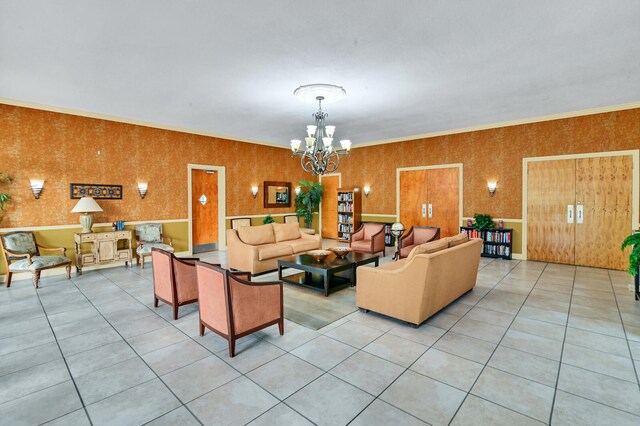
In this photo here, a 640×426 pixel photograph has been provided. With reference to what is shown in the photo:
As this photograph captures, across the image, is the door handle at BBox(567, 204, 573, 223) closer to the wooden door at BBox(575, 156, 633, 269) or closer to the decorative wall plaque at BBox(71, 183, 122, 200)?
the wooden door at BBox(575, 156, 633, 269)

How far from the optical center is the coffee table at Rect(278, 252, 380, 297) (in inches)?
175

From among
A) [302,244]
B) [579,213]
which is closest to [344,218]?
[302,244]

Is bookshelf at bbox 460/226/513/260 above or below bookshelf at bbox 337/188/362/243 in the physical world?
below

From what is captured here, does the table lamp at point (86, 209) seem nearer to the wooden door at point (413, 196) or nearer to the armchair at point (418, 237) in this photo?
the armchair at point (418, 237)

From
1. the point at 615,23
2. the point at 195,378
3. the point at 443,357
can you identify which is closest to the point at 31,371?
the point at 195,378

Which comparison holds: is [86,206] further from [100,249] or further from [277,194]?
[277,194]

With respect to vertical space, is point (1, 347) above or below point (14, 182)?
below

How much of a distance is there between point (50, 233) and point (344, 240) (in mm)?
7029

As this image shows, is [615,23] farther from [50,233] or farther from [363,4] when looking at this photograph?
[50,233]

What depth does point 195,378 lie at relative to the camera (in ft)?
8.18

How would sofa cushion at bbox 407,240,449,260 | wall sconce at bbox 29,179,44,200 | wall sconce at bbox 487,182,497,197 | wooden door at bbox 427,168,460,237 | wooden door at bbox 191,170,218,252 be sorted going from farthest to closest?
1. wooden door at bbox 191,170,218,252
2. wooden door at bbox 427,168,460,237
3. wall sconce at bbox 487,182,497,197
4. wall sconce at bbox 29,179,44,200
5. sofa cushion at bbox 407,240,449,260

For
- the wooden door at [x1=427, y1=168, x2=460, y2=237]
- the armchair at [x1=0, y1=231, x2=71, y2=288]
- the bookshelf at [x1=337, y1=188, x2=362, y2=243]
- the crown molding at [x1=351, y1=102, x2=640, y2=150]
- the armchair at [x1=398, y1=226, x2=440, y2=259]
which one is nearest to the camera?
the armchair at [x1=0, y1=231, x2=71, y2=288]

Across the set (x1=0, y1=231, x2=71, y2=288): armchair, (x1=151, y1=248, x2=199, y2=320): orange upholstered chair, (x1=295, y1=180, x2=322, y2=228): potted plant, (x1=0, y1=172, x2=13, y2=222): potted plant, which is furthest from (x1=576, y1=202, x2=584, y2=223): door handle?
(x1=0, y1=172, x2=13, y2=222): potted plant

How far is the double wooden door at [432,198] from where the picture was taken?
25.9 ft
